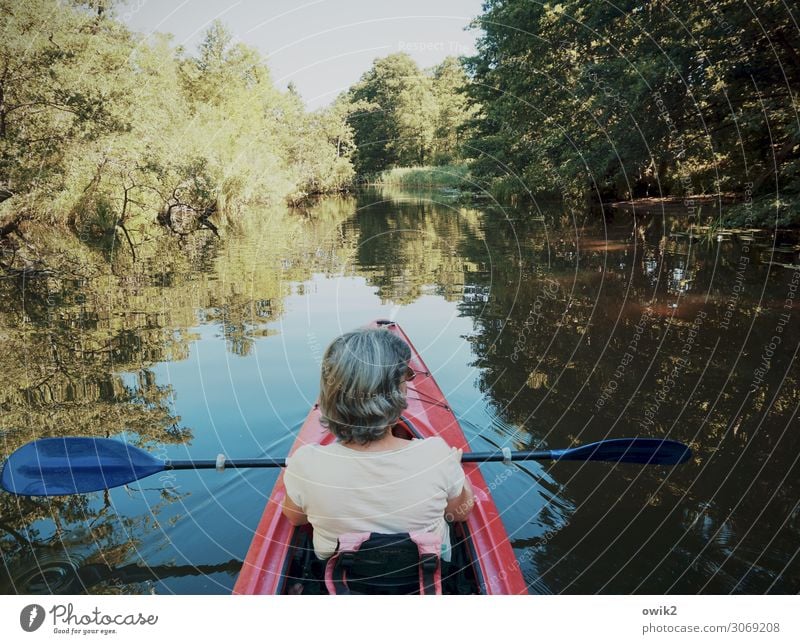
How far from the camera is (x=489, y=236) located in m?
15.3

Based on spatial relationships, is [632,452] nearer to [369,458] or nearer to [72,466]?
[369,458]

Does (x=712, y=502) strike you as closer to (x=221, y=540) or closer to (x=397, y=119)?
(x=221, y=540)

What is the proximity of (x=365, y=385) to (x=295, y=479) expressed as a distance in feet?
1.48

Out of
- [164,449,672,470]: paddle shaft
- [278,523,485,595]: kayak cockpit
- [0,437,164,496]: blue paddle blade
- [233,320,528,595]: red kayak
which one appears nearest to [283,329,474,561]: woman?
[278,523,485,595]: kayak cockpit

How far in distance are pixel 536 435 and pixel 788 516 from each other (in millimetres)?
1621

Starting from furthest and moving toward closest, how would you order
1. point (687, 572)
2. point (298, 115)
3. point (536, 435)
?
point (298, 115) < point (536, 435) < point (687, 572)

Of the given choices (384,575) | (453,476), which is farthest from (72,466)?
(453,476)

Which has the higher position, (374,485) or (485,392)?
(374,485)

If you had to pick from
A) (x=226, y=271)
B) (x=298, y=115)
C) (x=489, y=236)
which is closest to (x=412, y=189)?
(x=298, y=115)

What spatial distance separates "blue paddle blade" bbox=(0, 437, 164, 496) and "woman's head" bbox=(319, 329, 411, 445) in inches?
68.1

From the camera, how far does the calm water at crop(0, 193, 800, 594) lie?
3059mm

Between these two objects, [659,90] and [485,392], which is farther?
[659,90]

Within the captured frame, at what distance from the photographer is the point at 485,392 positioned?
17.0 feet

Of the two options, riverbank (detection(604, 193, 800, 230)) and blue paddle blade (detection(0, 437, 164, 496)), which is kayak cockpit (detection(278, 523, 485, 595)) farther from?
riverbank (detection(604, 193, 800, 230))
